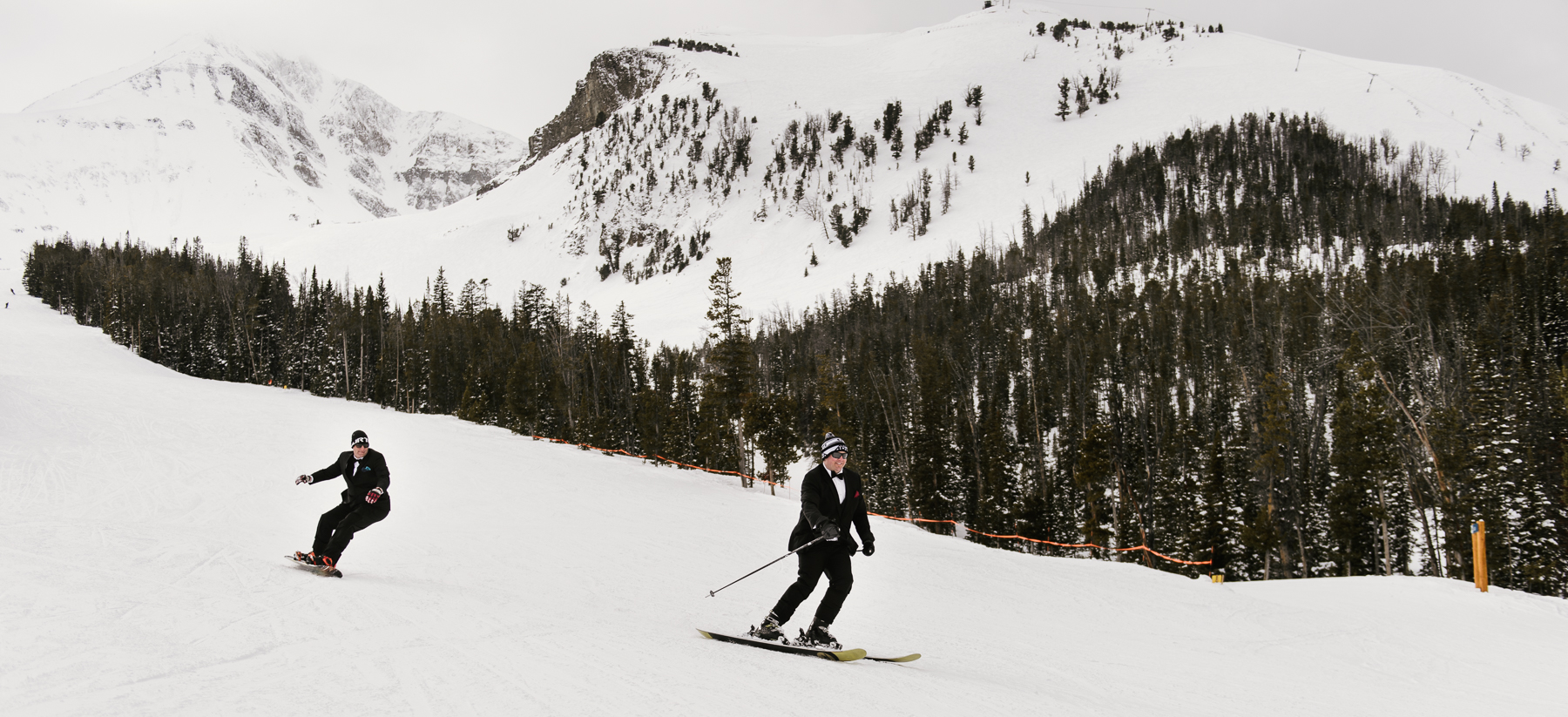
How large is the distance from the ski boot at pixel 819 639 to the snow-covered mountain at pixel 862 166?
351 feet

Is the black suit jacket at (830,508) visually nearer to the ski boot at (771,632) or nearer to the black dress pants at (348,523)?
the ski boot at (771,632)

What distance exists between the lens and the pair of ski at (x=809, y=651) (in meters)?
6.47

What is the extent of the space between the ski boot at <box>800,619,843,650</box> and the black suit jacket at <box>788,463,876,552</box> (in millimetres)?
767

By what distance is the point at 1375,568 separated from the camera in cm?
3850

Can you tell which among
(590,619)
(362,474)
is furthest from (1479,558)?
(362,474)

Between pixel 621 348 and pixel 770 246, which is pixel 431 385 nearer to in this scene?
pixel 621 348

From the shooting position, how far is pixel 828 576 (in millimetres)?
6465

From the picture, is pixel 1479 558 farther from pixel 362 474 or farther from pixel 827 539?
pixel 362 474

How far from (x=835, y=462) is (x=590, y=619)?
3504 millimetres

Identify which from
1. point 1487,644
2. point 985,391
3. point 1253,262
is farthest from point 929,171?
point 1487,644

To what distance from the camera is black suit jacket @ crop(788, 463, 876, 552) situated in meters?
6.40

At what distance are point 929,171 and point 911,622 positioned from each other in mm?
162285

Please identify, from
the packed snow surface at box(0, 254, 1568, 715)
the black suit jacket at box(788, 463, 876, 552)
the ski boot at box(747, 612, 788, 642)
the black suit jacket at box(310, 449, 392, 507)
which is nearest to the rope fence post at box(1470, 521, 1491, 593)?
the packed snow surface at box(0, 254, 1568, 715)

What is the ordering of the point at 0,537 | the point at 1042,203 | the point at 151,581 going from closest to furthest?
the point at 151,581 → the point at 0,537 → the point at 1042,203
